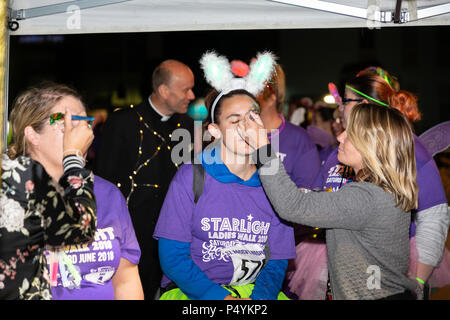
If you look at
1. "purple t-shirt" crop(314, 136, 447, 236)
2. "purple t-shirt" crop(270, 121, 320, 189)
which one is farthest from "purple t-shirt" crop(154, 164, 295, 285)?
"purple t-shirt" crop(270, 121, 320, 189)

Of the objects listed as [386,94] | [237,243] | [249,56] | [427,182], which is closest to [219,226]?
[237,243]

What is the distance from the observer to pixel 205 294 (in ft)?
8.66

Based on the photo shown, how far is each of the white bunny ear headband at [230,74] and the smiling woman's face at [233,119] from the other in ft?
0.29

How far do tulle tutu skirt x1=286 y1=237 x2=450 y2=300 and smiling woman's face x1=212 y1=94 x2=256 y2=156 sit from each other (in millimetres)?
1040

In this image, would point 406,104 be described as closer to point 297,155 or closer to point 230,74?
point 297,155

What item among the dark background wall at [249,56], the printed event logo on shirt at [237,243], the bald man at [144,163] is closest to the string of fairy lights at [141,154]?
the bald man at [144,163]

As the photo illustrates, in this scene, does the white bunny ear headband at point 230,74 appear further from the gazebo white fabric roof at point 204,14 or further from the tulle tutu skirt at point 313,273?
the tulle tutu skirt at point 313,273

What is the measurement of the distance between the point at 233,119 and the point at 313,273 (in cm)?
124

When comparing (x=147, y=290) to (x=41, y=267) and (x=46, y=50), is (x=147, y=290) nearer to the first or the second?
(x=41, y=267)

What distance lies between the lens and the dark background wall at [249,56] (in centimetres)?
3034

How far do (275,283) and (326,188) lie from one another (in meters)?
0.76

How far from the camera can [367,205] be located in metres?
2.32

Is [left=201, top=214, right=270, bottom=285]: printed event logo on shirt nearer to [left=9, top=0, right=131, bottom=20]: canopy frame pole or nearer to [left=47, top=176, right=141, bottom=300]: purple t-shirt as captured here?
[left=47, top=176, right=141, bottom=300]: purple t-shirt

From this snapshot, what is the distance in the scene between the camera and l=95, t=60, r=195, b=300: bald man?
4199mm
